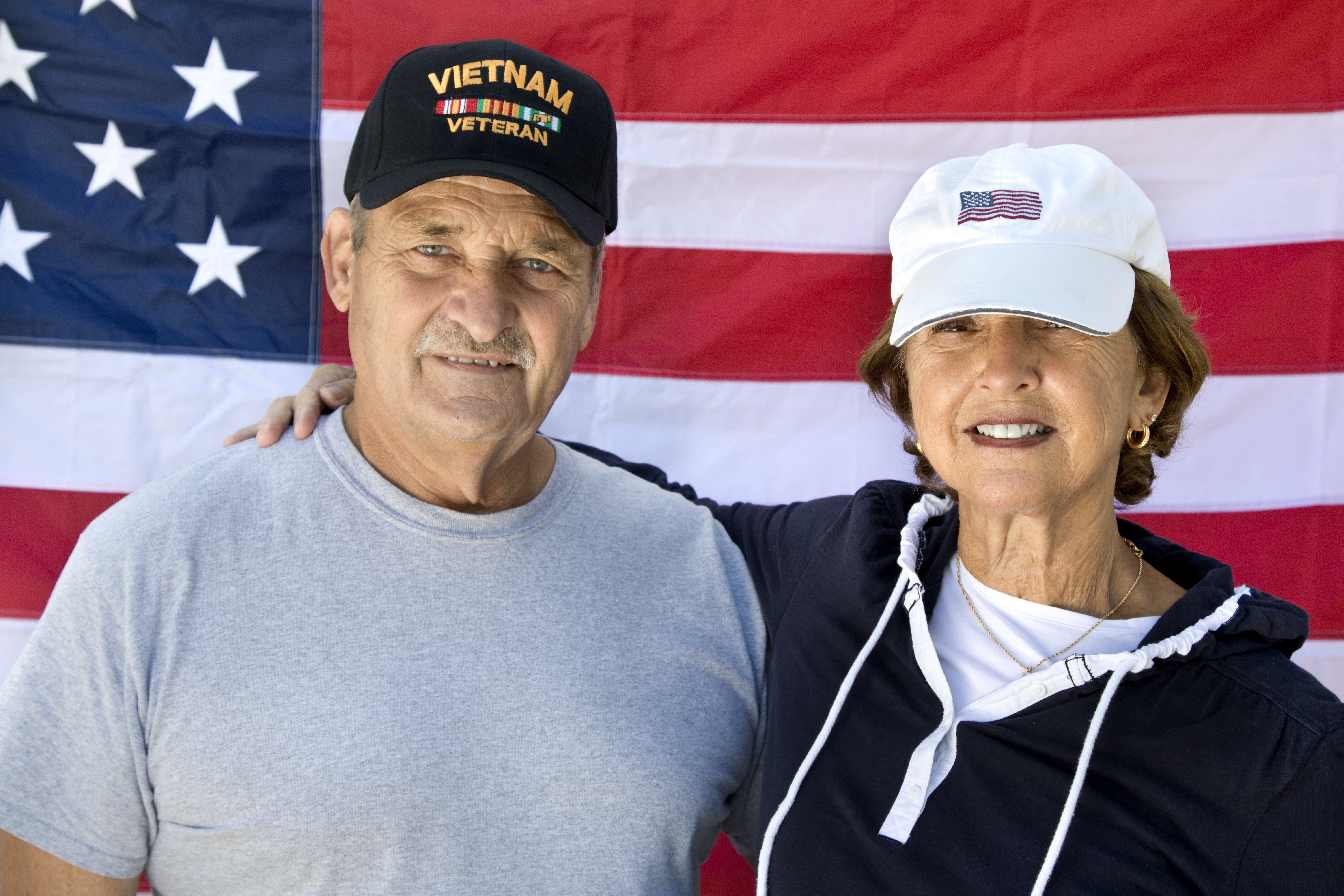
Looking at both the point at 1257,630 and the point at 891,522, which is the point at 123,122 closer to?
the point at 891,522

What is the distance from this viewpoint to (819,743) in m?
1.72

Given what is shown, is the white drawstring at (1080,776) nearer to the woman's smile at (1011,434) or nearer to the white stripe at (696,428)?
the woman's smile at (1011,434)

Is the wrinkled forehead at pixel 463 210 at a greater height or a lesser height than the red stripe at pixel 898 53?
lesser

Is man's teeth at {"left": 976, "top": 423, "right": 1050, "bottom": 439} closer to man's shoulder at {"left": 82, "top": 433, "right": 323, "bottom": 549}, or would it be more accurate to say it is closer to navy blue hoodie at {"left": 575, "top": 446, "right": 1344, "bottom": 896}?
navy blue hoodie at {"left": 575, "top": 446, "right": 1344, "bottom": 896}

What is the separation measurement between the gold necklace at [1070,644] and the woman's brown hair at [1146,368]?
0.46 ft

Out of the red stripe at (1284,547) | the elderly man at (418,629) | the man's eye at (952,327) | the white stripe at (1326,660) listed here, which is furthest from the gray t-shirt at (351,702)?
the red stripe at (1284,547)

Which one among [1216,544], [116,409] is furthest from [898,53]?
[116,409]

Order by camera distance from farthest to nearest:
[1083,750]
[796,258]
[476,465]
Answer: [796,258] < [476,465] < [1083,750]

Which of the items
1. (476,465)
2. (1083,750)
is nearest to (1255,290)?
(1083,750)

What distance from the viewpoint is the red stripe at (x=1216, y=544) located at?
8.49 feet

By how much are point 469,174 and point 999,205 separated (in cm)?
89

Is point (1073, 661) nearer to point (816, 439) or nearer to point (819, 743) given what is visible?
point (819, 743)

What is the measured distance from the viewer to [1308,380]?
2.62 meters

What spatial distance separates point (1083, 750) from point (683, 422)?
1.46m
